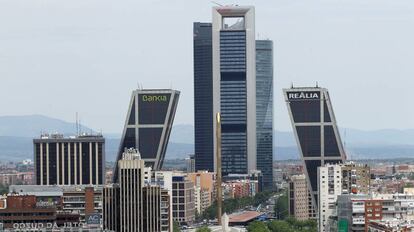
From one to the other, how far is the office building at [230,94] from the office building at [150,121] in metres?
29.0

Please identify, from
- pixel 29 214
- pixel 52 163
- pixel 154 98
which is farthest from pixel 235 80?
pixel 29 214

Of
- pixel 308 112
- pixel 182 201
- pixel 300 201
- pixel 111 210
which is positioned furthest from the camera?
pixel 308 112

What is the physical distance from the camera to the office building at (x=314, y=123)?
143 metres

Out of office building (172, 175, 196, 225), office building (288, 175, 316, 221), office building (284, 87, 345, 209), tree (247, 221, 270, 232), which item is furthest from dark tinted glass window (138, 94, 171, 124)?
tree (247, 221, 270, 232)

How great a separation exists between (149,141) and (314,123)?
1430 cm

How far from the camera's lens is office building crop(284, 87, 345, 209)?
469 feet

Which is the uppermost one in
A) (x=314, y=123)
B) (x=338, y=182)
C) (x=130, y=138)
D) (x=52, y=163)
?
(x=314, y=123)

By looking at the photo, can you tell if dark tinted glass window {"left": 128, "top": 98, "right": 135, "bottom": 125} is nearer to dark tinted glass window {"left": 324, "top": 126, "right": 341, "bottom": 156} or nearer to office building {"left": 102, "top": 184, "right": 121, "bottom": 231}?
dark tinted glass window {"left": 324, "top": 126, "right": 341, "bottom": 156}

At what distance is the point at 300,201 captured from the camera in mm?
135375

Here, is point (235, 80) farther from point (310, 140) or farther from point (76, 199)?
point (76, 199)

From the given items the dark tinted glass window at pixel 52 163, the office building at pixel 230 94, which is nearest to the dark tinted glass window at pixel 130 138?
the dark tinted glass window at pixel 52 163

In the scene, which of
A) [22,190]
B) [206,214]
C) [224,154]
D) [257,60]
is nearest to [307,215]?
[206,214]

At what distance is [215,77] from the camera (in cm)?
18325

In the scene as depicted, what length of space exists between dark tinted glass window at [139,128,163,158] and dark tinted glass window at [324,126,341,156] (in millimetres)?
14467
